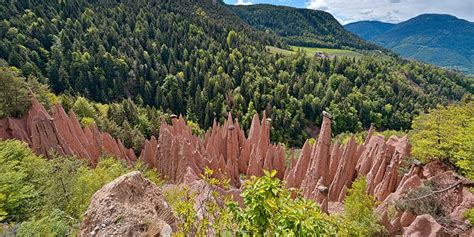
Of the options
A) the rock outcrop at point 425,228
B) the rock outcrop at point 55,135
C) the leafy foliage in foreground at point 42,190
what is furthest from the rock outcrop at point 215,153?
the rock outcrop at point 425,228

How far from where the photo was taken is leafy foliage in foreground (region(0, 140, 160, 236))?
1340cm

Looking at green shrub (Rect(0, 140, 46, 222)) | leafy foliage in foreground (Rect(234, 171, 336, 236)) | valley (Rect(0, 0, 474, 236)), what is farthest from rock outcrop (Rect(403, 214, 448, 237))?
green shrub (Rect(0, 140, 46, 222))

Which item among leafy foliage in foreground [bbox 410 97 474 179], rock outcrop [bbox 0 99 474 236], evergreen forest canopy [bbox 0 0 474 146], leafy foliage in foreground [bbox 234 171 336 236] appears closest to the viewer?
leafy foliage in foreground [bbox 234 171 336 236]

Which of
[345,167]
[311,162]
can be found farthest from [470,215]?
[311,162]

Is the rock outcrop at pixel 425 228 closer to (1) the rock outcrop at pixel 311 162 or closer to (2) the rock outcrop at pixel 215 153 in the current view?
(1) the rock outcrop at pixel 311 162

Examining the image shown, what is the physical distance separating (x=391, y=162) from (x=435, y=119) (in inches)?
228

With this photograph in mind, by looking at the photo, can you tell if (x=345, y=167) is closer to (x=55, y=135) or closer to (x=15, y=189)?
(x=15, y=189)

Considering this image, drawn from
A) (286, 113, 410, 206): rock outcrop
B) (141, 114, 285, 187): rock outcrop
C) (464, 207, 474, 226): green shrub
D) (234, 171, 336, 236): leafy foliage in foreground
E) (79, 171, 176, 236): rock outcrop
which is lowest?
(141, 114, 285, 187): rock outcrop

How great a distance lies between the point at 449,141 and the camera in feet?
72.4

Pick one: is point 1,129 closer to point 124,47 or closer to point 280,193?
point 280,193

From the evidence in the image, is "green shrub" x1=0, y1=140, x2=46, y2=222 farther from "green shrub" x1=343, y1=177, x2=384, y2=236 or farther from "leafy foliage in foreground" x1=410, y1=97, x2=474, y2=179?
"leafy foliage in foreground" x1=410, y1=97, x2=474, y2=179

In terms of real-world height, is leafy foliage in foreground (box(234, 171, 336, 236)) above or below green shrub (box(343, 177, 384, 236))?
above

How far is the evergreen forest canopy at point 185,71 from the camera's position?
2965 inches

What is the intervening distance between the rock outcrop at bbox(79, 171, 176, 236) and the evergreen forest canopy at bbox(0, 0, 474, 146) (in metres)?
47.0
